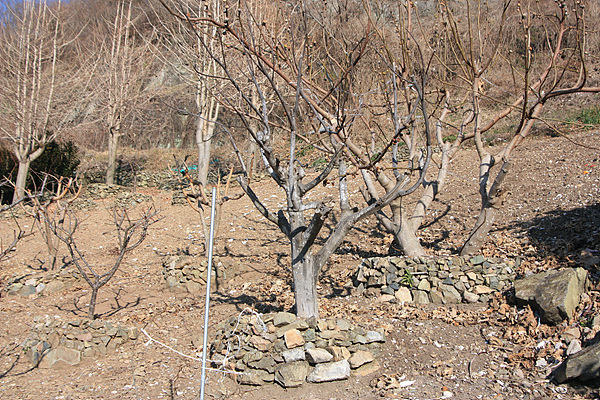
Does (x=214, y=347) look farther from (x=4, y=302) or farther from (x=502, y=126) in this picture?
(x=502, y=126)

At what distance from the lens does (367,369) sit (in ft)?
16.1

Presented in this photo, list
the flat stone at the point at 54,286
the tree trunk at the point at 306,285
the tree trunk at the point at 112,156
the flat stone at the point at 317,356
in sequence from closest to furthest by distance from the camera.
Result: the flat stone at the point at 317,356 → the tree trunk at the point at 306,285 → the flat stone at the point at 54,286 → the tree trunk at the point at 112,156

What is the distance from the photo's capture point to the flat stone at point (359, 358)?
4.89 metres

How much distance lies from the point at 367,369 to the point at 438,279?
7.01 ft

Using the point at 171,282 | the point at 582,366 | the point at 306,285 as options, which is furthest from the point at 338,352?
the point at 171,282

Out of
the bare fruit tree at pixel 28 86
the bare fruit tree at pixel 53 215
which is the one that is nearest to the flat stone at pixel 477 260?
the bare fruit tree at pixel 53 215

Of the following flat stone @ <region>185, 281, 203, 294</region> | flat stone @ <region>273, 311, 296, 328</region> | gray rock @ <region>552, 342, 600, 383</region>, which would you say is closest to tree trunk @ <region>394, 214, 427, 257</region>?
flat stone @ <region>273, 311, 296, 328</region>

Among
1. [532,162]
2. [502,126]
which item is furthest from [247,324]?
[502,126]

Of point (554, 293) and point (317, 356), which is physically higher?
point (554, 293)

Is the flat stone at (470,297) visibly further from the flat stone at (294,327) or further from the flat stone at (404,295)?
the flat stone at (294,327)

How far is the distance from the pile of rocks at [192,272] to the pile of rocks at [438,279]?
243 centimetres

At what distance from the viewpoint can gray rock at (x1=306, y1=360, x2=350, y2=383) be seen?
4727 millimetres

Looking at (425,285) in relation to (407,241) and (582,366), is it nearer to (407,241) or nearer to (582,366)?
(407,241)

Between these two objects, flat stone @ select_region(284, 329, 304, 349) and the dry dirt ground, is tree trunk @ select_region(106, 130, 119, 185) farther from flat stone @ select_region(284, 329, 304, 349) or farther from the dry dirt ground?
flat stone @ select_region(284, 329, 304, 349)
